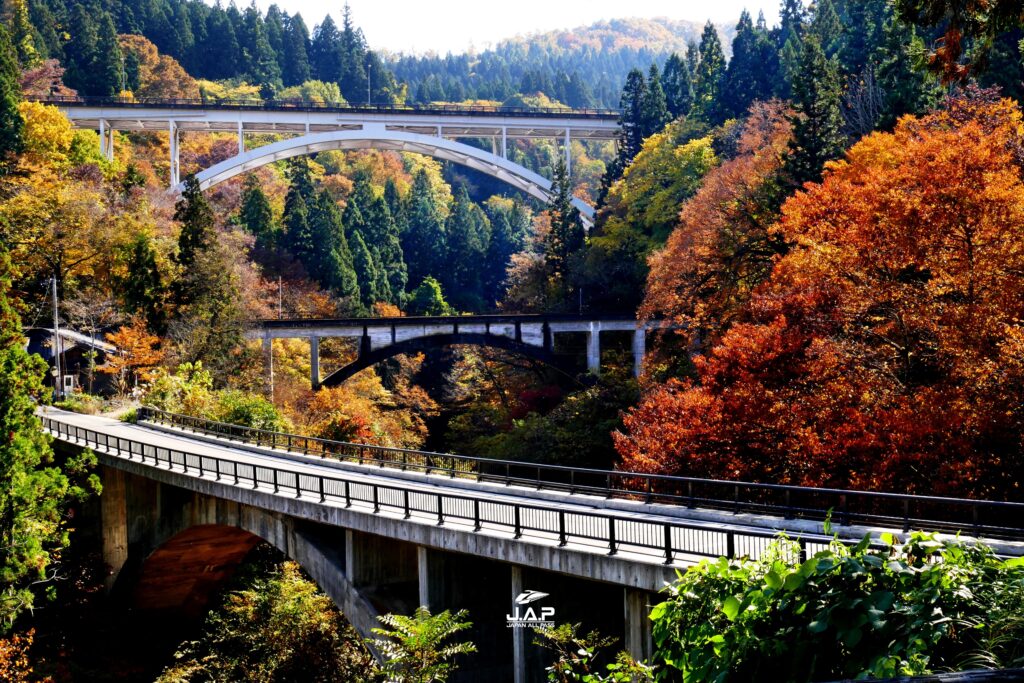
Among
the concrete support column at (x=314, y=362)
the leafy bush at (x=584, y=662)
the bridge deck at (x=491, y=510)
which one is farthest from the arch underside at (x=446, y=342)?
the leafy bush at (x=584, y=662)

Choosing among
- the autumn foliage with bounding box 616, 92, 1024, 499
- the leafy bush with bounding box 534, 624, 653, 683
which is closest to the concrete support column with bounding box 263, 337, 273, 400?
the autumn foliage with bounding box 616, 92, 1024, 499

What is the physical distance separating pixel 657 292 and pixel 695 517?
2650 centimetres

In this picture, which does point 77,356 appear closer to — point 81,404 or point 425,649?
point 81,404

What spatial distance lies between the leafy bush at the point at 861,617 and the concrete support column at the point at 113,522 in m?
32.5

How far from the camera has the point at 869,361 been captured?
2830cm

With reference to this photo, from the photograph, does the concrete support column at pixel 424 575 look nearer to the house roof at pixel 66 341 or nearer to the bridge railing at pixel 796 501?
the bridge railing at pixel 796 501

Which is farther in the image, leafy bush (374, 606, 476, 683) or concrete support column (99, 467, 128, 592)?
concrete support column (99, 467, 128, 592)

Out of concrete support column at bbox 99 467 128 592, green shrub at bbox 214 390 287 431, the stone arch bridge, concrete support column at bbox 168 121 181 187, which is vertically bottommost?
concrete support column at bbox 99 467 128 592

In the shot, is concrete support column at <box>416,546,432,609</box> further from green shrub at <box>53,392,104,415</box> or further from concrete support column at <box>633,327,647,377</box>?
concrete support column at <box>633,327,647,377</box>

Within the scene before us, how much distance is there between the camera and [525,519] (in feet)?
63.9

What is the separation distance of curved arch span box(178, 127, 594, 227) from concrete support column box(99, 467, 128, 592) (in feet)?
117

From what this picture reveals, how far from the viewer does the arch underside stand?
61562 mm

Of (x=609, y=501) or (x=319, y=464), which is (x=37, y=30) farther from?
(x=609, y=501)

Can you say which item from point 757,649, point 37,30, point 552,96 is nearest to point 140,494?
point 757,649
